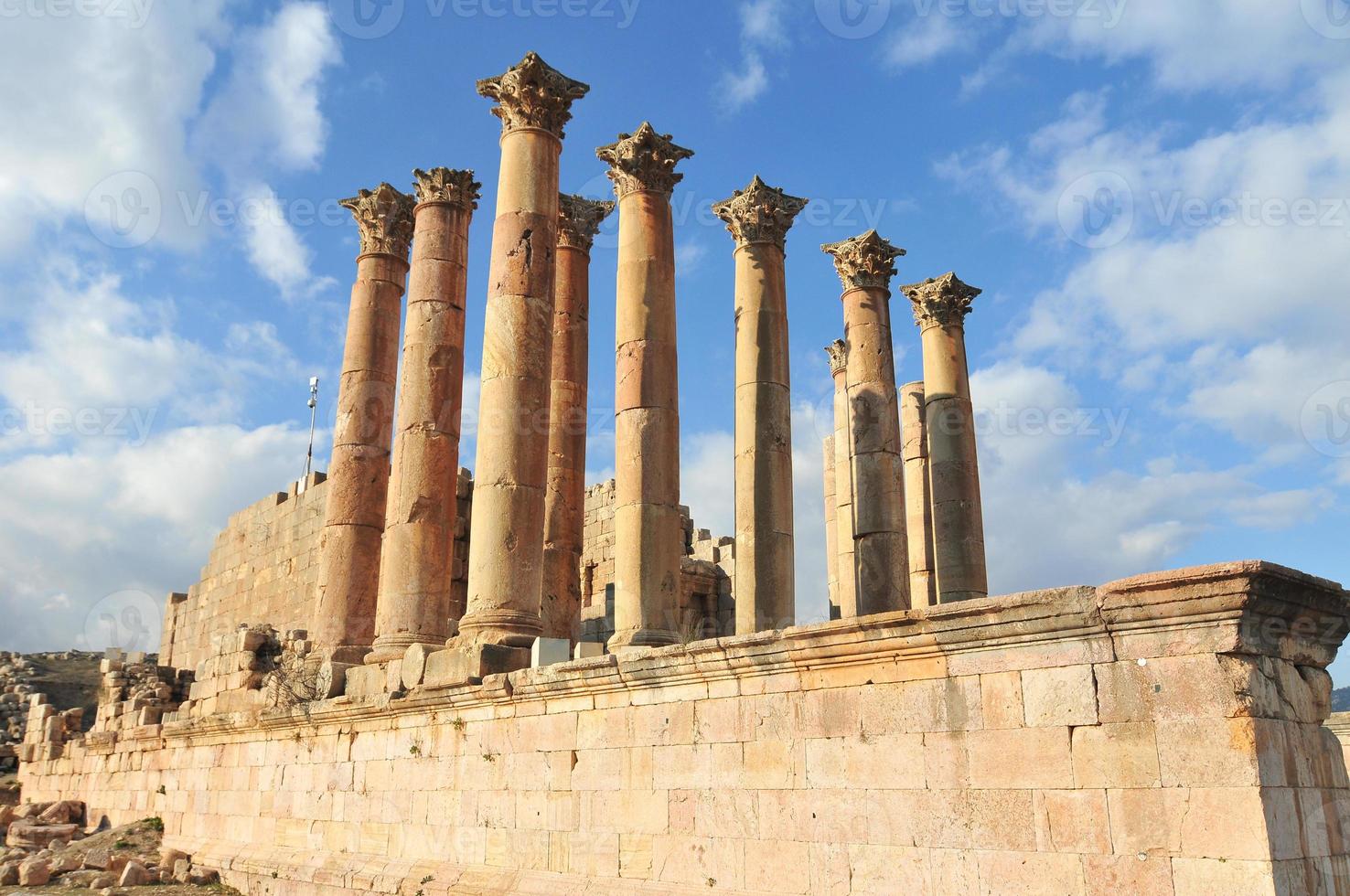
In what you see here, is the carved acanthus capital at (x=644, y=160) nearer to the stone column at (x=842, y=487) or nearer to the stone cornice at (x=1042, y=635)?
the stone column at (x=842, y=487)

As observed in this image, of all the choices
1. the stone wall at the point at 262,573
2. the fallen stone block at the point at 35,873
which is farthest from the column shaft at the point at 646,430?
the fallen stone block at the point at 35,873

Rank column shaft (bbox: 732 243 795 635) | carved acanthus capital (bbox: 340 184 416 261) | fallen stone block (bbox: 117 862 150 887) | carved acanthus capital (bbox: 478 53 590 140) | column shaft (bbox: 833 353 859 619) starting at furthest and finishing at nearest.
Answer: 1. column shaft (bbox: 833 353 859 619)
2. carved acanthus capital (bbox: 340 184 416 261)
3. column shaft (bbox: 732 243 795 635)
4. fallen stone block (bbox: 117 862 150 887)
5. carved acanthus capital (bbox: 478 53 590 140)

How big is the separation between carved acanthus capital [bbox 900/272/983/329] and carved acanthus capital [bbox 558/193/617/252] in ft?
22.9

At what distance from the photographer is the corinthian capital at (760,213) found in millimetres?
19562

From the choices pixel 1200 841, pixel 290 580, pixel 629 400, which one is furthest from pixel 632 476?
pixel 290 580

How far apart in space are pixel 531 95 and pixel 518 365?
431cm

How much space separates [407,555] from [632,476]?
3.71 meters

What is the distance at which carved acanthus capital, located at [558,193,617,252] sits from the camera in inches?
821

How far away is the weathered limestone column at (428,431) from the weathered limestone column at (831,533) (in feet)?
34.3

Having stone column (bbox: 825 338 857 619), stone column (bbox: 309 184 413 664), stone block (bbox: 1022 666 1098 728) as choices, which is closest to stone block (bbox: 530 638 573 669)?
stone column (bbox: 309 184 413 664)

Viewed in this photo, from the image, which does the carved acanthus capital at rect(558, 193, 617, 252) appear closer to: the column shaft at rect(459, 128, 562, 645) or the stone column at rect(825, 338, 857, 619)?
the column shaft at rect(459, 128, 562, 645)

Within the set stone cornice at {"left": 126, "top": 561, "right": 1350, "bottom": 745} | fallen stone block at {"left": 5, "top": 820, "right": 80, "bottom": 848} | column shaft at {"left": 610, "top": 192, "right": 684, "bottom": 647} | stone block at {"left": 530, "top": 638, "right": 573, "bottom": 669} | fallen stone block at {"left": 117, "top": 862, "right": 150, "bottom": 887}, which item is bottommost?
fallen stone block at {"left": 117, "top": 862, "right": 150, "bottom": 887}

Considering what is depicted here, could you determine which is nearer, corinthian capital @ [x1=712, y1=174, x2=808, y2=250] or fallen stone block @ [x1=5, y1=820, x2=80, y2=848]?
corinthian capital @ [x1=712, y1=174, x2=808, y2=250]

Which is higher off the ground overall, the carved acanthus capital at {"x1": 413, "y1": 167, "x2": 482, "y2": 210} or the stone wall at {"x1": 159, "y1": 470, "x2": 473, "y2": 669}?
the carved acanthus capital at {"x1": 413, "y1": 167, "x2": 482, "y2": 210}
